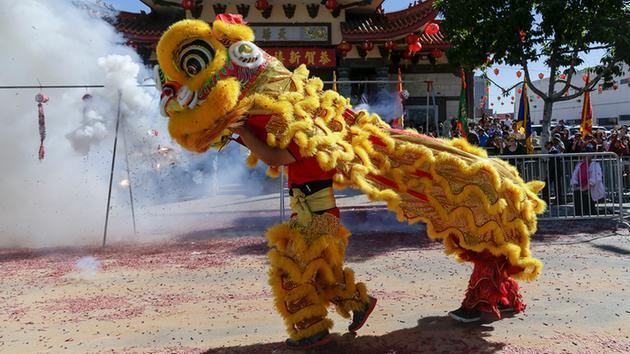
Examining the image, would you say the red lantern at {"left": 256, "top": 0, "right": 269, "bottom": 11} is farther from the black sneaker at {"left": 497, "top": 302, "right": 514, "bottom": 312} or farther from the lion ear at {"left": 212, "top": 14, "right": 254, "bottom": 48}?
the black sneaker at {"left": 497, "top": 302, "right": 514, "bottom": 312}

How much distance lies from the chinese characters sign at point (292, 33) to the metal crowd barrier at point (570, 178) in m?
8.40

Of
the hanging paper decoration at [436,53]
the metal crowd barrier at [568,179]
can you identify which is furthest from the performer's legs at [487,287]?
the hanging paper decoration at [436,53]

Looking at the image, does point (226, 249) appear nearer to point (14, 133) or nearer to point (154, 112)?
point (154, 112)

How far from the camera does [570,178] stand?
823 centimetres

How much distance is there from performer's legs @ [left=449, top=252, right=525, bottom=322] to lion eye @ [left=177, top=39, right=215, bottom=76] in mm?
2056

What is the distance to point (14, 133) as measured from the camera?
27.5ft

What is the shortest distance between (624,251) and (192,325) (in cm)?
A: 487

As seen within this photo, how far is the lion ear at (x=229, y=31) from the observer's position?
2.89 m

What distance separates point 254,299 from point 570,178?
6.12m

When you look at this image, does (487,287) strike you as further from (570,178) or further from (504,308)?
(570,178)

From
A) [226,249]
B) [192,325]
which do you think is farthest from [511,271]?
[226,249]

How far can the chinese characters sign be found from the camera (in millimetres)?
15055

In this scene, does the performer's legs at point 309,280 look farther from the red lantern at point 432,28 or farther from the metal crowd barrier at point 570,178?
the red lantern at point 432,28

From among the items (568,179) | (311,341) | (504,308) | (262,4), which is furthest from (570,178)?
(262,4)
